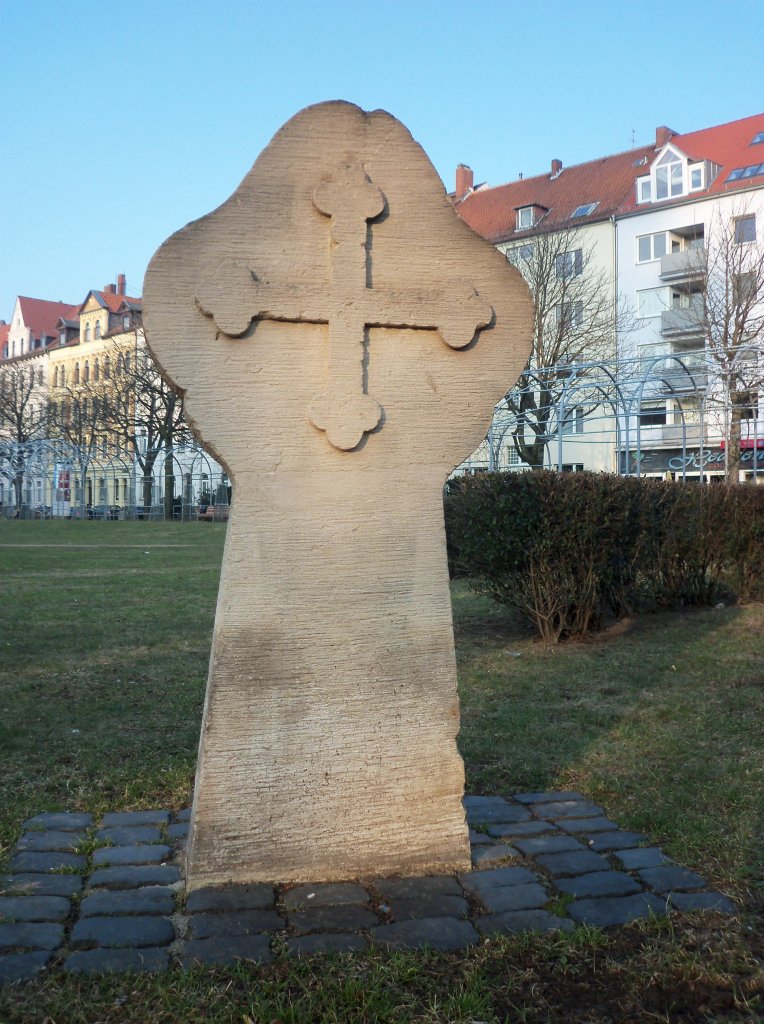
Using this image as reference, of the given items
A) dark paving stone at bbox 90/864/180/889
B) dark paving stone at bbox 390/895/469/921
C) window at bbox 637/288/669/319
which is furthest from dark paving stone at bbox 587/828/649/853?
window at bbox 637/288/669/319

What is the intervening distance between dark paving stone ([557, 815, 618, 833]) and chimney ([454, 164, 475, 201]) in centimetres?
5495

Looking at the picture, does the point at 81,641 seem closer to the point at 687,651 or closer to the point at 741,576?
the point at 687,651

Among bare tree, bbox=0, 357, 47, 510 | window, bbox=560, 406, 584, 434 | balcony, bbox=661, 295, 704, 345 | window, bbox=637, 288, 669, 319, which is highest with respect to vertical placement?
window, bbox=637, 288, 669, 319

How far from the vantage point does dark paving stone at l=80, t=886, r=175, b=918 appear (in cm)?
314

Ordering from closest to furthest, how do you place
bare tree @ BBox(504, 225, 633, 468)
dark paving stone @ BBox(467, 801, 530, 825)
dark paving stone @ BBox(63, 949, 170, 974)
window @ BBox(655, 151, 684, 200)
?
dark paving stone @ BBox(63, 949, 170, 974), dark paving stone @ BBox(467, 801, 530, 825), bare tree @ BBox(504, 225, 633, 468), window @ BBox(655, 151, 684, 200)

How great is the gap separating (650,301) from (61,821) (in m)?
40.7

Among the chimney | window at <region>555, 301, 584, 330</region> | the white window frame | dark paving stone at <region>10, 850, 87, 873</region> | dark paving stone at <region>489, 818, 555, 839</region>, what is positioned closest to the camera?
dark paving stone at <region>10, 850, 87, 873</region>

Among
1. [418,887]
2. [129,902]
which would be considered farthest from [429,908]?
[129,902]

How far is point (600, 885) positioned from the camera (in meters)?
3.41

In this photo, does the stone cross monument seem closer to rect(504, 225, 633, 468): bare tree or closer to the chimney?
rect(504, 225, 633, 468): bare tree

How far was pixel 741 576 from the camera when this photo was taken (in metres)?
10.4

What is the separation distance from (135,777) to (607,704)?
325cm

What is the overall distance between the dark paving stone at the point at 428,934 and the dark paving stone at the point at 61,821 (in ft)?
5.05

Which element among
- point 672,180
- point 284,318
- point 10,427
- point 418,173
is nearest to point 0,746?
point 284,318
